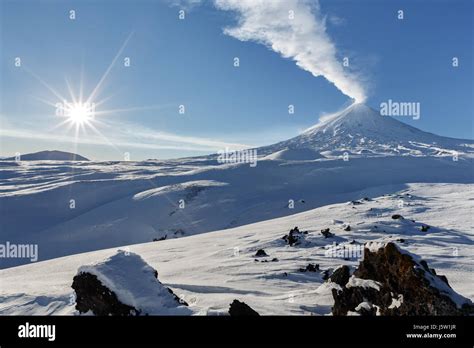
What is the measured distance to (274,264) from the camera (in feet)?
56.2

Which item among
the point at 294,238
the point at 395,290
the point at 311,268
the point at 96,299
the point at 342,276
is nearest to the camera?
the point at 96,299

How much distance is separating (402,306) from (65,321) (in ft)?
A: 21.5

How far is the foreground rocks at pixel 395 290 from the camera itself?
6.77 metres

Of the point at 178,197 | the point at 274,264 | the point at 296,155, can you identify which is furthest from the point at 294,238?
the point at 296,155

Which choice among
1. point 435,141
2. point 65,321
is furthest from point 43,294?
point 435,141

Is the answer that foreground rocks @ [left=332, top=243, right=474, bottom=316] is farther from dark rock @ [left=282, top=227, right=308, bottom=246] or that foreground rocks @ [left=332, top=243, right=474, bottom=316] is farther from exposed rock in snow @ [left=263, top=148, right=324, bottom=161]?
exposed rock in snow @ [left=263, top=148, right=324, bottom=161]

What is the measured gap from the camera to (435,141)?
173500mm

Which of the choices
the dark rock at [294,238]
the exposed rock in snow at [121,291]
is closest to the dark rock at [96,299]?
the exposed rock in snow at [121,291]

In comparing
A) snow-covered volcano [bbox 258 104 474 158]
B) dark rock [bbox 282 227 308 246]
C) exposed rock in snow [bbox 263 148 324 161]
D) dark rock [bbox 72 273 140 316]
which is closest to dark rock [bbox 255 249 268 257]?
dark rock [bbox 282 227 308 246]

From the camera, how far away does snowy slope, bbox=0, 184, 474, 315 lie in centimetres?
1016

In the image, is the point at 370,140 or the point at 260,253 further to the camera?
the point at 370,140

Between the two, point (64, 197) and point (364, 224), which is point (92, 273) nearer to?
point (364, 224)

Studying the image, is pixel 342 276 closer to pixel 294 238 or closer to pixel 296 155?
pixel 294 238

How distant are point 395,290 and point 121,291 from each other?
5881 millimetres
